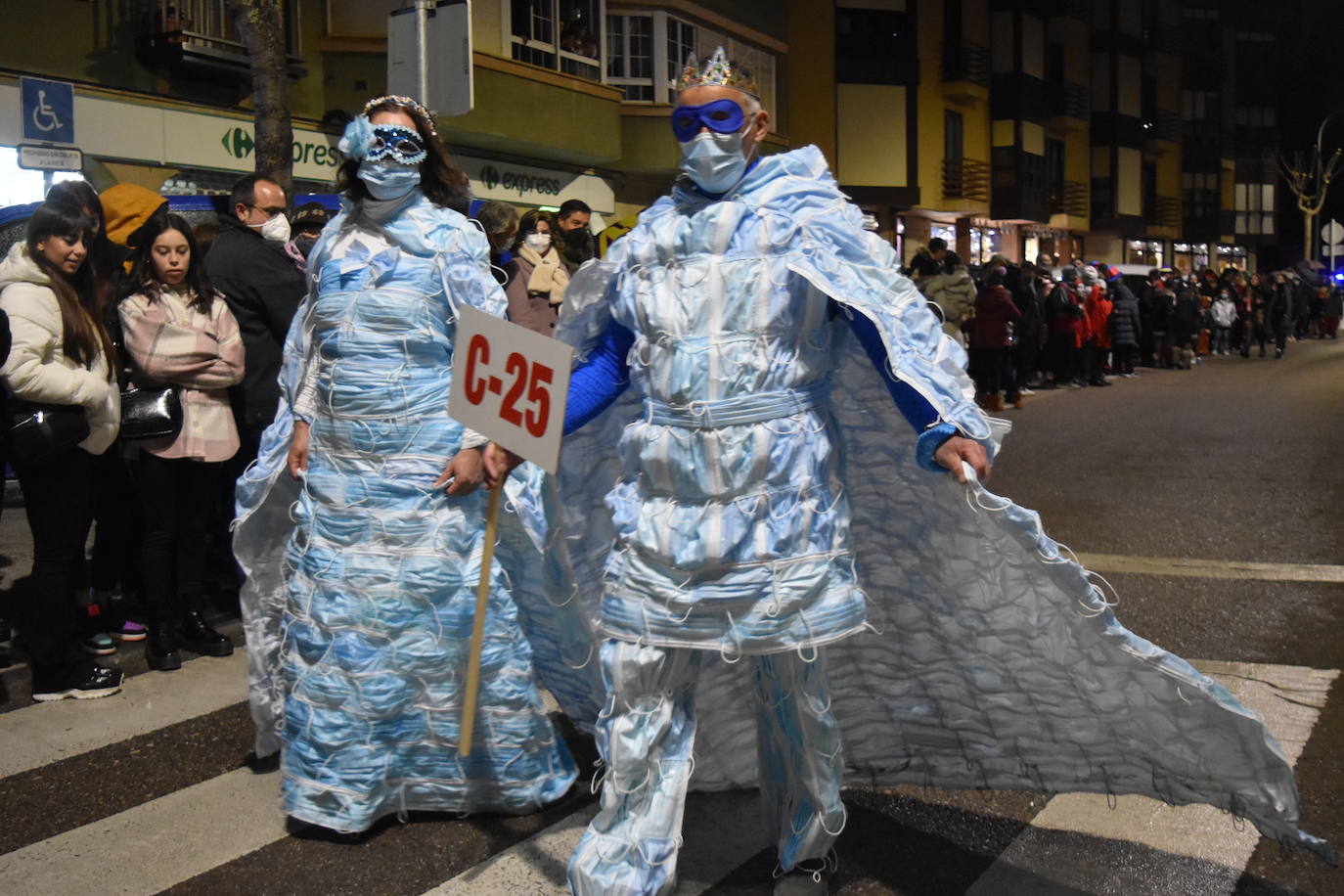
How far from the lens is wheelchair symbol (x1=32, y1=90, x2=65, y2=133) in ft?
35.6

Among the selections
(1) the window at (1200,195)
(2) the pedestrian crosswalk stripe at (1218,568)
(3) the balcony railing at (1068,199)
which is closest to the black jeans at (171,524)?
(2) the pedestrian crosswalk stripe at (1218,568)

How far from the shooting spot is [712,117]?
323 centimetres

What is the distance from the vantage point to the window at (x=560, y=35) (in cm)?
2192

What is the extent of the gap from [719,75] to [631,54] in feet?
76.2

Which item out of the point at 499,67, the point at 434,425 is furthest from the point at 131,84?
the point at 434,425

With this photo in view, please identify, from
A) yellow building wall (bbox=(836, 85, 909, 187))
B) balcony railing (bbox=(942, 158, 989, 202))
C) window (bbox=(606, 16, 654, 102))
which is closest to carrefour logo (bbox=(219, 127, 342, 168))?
window (bbox=(606, 16, 654, 102))

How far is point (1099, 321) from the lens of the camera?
854 inches

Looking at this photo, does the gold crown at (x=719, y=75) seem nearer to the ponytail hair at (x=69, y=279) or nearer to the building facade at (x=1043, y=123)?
the ponytail hair at (x=69, y=279)

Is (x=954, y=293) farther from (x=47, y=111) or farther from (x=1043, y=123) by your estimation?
(x=1043, y=123)

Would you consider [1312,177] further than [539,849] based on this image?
Yes

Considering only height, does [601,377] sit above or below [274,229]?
below

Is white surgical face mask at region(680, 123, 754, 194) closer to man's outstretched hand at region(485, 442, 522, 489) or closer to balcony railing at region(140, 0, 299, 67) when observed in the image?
man's outstretched hand at region(485, 442, 522, 489)

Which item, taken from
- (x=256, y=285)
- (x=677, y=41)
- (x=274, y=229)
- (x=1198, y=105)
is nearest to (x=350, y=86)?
(x=677, y=41)

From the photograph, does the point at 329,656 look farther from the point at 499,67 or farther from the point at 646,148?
the point at 646,148
